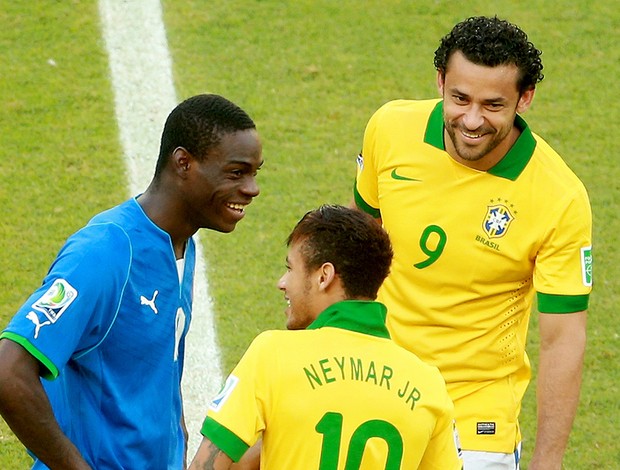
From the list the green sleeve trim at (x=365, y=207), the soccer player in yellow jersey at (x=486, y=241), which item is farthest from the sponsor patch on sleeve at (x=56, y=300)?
the green sleeve trim at (x=365, y=207)

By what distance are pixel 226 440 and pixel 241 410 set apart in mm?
87

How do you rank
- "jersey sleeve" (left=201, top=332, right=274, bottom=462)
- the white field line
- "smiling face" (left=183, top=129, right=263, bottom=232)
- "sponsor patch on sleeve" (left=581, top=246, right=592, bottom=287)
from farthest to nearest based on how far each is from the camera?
the white field line
"sponsor patch on sleeve" (left=581, top=246, right=592, bottom=287)
"smiling face" (left=183, top=129, right=263, bottom=232)
"jersey sleeve" (left=201, top=332, right=274, bottom=462)

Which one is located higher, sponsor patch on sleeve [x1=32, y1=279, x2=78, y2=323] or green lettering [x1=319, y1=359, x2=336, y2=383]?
sponsor patch on sleeve [x1=32, y1=279, x2=78, y2=323]

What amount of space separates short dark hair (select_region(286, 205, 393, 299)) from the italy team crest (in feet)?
3.11

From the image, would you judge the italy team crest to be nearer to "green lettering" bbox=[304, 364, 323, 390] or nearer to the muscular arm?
"green lettering" bbox=[304, 364, 323, 390]

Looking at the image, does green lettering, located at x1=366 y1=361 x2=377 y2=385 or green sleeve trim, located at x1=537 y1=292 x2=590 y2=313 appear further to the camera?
green sleeve trim, located at x1=537 y1=292 x2=590 y2=313

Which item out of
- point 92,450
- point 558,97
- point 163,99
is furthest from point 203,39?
point 92,450

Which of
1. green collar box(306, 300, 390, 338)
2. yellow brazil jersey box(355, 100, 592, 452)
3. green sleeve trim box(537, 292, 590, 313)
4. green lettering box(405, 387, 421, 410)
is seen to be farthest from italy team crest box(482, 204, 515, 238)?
green lettering box(405, 387, 421, 410)

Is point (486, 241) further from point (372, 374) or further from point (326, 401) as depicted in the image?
point (326, 401)

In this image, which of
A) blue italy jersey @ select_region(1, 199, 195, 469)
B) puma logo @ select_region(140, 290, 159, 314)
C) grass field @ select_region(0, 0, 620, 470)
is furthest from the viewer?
grass field @ select_region(0, 0, 620, 470)

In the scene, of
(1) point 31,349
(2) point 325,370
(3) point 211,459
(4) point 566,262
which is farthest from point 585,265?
(1) point 31,349

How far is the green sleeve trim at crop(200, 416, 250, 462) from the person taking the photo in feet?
11.0

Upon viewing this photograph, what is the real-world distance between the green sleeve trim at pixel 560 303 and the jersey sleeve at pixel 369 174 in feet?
2.67

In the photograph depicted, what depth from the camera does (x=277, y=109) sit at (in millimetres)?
8414
